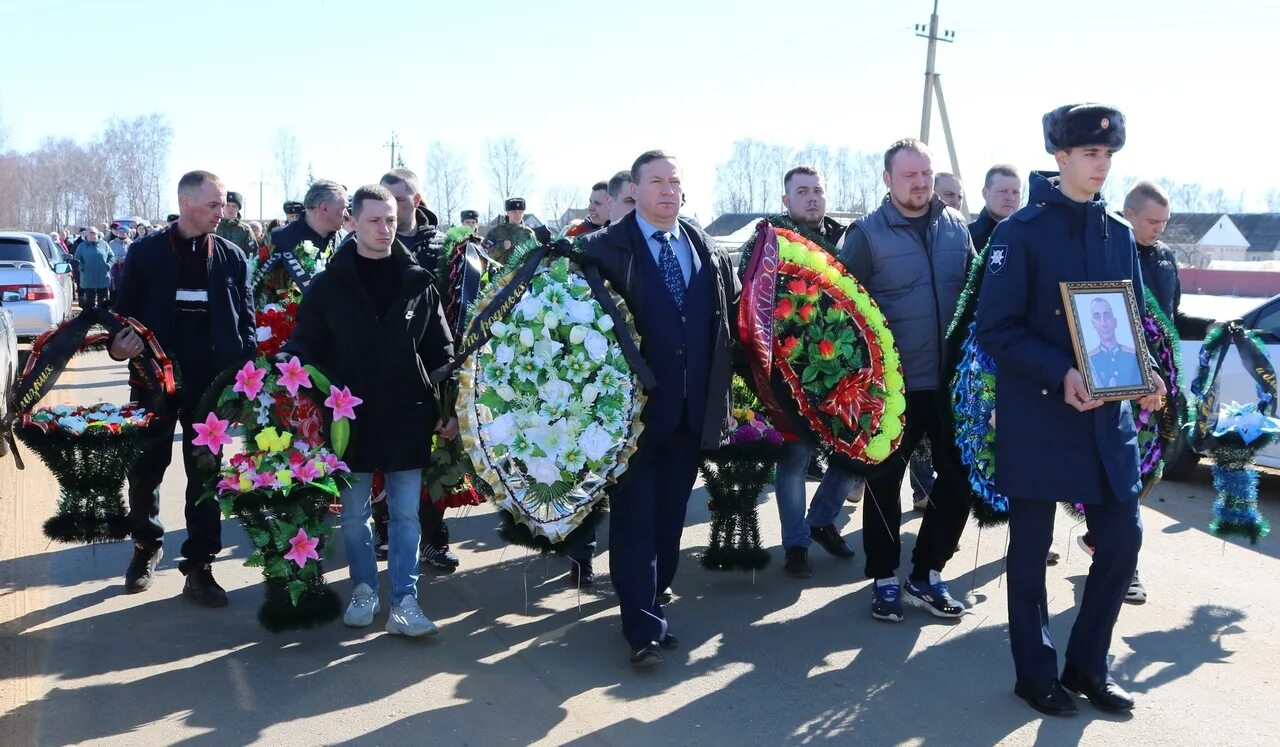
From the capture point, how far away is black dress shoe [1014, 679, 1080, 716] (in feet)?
14.6

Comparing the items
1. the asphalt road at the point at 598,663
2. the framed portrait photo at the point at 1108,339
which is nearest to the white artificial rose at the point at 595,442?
the asphalt road at the point at 598,663

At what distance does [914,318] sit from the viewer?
18.3ft

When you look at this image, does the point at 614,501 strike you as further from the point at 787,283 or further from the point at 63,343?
the point at 63,343

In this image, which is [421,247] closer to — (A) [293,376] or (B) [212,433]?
(A) [293,376]

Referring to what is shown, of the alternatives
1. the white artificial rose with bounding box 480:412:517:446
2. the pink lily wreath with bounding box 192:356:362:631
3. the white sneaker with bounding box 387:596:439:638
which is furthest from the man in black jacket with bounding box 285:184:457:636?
the white artificial rose with bounding box 480:412:517:446

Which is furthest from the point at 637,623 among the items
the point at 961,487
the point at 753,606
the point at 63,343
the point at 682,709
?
the point at 63,343

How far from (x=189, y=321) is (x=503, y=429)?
2174 mm

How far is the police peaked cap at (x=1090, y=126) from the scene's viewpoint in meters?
4.31

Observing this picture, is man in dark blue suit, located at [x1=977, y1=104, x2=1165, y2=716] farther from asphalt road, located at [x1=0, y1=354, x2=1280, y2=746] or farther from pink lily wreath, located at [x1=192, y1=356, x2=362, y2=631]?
pink lily wreath, located at [x1=192, y1=356, x2=362, y2=631]

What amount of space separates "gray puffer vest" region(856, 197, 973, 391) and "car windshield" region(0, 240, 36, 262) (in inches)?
645

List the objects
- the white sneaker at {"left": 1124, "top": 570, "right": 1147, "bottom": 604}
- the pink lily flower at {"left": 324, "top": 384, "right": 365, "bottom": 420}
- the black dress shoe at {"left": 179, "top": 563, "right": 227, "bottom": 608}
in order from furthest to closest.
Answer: the white sneaker at {"left": 1124, "top": 570, "right": 1147, "bottom": 604}, the black dress shoe at {"left": 179, "top": 563, "right": 227, "bottom": 608}, the pink lily flower at {"left": 324, "top": 384, "right": 365, "bottom": 420}

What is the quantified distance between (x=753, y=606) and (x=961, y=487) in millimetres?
1298

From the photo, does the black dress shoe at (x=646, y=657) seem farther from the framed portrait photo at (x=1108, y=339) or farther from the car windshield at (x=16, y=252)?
the car windshield at (x=16, y=252)

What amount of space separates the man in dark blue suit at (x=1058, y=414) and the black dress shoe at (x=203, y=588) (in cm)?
402
